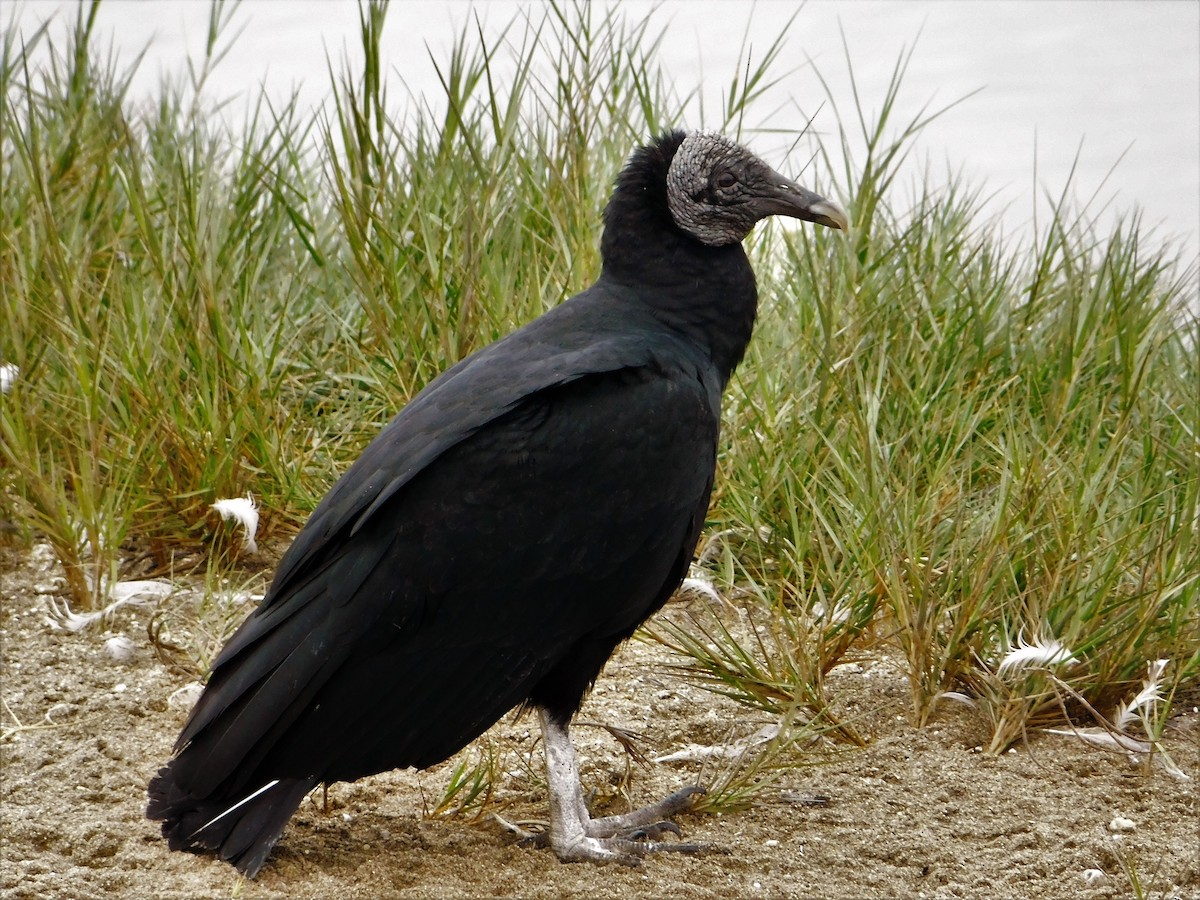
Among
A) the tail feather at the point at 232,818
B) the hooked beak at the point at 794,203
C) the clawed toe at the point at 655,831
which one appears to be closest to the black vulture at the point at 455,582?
the tail feather at the point at 232,818

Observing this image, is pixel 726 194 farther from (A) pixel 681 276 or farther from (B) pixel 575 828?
(B) pixel 575 828

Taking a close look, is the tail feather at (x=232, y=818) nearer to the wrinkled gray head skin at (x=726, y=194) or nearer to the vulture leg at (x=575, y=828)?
the vulture leg at (x=575, y=828)

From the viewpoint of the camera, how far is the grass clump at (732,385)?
329 centimetres

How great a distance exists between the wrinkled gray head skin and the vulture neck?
3 cm

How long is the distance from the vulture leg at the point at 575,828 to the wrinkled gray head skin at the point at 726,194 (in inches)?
42.0

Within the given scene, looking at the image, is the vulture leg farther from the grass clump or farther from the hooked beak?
the hooked beak

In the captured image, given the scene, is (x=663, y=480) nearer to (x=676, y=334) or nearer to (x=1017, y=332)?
(x=676, y=334)

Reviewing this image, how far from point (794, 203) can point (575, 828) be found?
4.53 feet

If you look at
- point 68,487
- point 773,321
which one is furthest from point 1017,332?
point 68,487

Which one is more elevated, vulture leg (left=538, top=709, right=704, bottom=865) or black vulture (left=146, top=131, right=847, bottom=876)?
black vulture (left=146, top=131, right=847, bottom=876)

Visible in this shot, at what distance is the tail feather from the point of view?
2.51 meters

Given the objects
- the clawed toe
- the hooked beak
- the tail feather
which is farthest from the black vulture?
the hooked beak

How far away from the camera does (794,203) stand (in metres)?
3.12

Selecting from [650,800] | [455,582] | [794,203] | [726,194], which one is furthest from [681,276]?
[650,800]
